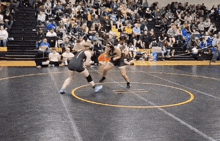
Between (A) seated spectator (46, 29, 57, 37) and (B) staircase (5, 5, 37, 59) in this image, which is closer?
(A) seated spectator (46, 29, 57, 37)

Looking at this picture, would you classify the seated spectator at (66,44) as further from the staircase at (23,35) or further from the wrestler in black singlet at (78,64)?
the wrestler in black singlet at (78,64)

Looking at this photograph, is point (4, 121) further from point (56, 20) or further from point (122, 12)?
point (122, 12)

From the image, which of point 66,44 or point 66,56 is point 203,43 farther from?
point 66,56

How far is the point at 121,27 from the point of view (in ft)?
56.9

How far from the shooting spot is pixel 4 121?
492cm

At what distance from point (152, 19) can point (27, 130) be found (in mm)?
17108

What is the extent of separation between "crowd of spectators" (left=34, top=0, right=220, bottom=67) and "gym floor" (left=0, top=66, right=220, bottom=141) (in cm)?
595

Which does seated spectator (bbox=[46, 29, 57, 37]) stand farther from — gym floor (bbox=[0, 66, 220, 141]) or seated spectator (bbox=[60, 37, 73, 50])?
gym floor (bbox=[0, 66, 220, 141])

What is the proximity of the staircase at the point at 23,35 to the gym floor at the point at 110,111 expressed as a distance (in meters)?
5.93

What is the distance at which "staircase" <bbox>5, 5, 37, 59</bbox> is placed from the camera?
15.0 meters

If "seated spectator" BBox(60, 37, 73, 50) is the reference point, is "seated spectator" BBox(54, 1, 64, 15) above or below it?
above

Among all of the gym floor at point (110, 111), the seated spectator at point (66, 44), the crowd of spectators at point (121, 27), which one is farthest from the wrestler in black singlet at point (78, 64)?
the seated spectator at point (66, 44)

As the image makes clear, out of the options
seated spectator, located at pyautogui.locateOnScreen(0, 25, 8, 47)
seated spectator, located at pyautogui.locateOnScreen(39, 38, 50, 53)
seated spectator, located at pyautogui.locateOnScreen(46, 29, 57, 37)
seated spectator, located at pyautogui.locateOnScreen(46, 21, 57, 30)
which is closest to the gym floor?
seated spectator, located at pyautogui.locateOnScreen(39, 38, 50, 53)

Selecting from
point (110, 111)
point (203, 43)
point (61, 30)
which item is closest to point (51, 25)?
point (61, 30)
